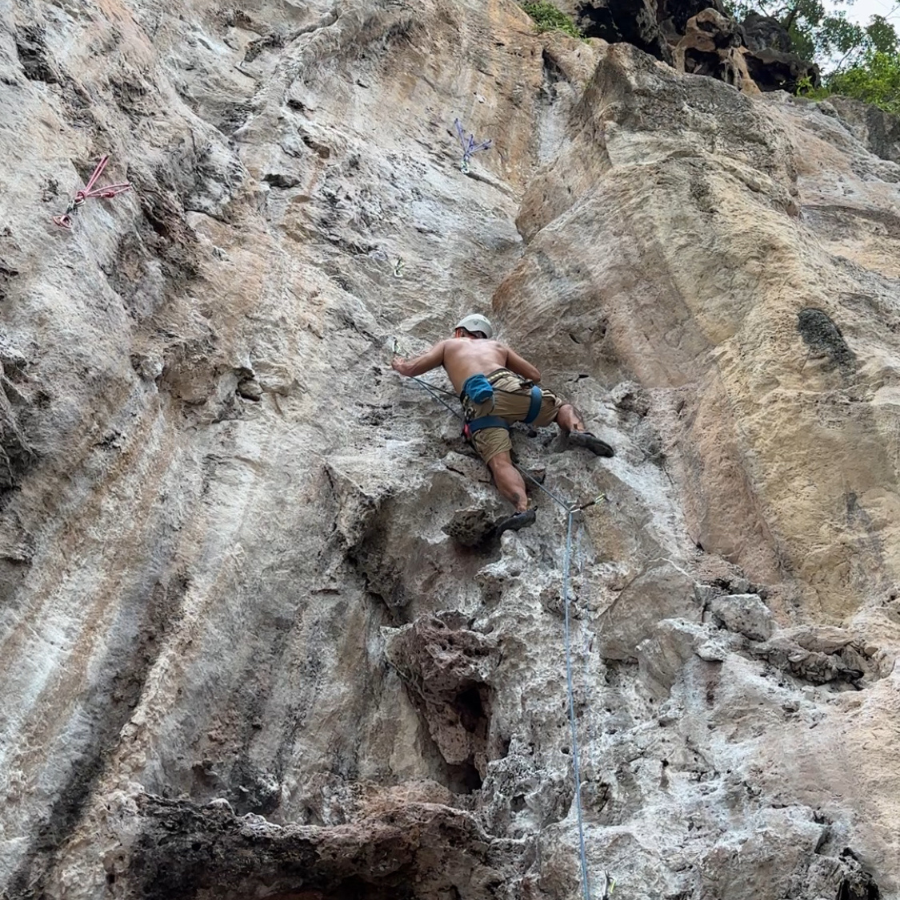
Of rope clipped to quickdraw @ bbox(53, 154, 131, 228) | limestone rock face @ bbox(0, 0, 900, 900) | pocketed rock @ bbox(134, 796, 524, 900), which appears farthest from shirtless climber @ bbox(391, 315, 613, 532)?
rope clipped to quickdraw @ bbox(53, 154, 131, 228)

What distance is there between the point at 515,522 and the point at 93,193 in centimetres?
282

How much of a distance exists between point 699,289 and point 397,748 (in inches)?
122

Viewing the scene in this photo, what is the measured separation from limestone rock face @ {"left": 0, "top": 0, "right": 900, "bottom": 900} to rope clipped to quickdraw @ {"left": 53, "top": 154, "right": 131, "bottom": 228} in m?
0.04

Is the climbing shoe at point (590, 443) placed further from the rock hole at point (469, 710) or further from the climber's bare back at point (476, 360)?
the rock hole at point (469, 710)

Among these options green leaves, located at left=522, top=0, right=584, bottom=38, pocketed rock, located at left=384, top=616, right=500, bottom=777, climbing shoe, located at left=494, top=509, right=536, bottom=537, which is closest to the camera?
pocketed rock, located at left=384, top=616, right=500, bottom=777

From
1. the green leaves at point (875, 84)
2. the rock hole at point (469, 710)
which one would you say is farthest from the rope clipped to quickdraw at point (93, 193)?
the green leaves at point (875, 84)

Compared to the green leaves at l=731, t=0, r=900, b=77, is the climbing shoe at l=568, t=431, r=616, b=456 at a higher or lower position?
lower

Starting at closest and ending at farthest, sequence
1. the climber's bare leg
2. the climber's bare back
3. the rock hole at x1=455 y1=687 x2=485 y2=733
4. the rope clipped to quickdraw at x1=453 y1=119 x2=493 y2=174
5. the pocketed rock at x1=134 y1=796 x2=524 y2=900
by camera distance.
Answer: the pocketed rock at x1=134 y1=796 x2=524 y2=900
the rock hole at x1=455 y1=687 x2=485 y2=733
the climber's bare leg
the climber's bare back
the rope clipped to quickdraw at x1=453 y1=119 x2=493 y2=174

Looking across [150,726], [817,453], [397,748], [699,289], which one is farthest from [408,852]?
[699,289]

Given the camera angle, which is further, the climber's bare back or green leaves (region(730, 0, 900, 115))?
green leaves (region(730, 0, 900, 115))

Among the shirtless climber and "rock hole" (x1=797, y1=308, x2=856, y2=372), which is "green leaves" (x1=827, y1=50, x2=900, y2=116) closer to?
"rock hole" (x1=797, y1=308, x2=856, y2=372)

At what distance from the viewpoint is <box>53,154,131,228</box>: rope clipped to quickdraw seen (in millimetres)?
4781

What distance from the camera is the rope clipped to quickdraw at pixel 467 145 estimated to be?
8.70 metres

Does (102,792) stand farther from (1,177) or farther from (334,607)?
(1,177)
